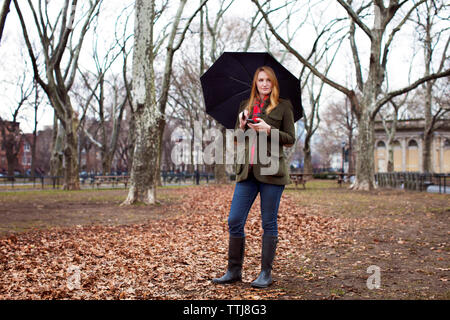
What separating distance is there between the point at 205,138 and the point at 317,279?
33.4 metres

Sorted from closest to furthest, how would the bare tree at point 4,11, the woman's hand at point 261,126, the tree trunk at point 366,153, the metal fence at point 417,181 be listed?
the woman's hand at point 261,126
the bare tree at point 4,11
the metal fence at point 417,181
the tree trunk at point 366,153

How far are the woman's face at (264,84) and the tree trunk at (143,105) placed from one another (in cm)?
943

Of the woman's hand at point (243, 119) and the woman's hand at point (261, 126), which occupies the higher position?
the woman's hand at point (243, 119)

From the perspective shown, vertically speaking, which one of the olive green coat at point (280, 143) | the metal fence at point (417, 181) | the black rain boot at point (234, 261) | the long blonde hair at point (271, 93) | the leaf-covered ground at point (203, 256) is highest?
the long blonde hair at point (271, 93)

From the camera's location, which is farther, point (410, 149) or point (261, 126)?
point (410, 149)

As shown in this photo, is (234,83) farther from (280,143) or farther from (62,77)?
(62,77)

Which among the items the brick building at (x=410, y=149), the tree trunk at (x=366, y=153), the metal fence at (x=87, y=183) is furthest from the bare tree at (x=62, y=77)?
the brick building at (x=410, y=149)

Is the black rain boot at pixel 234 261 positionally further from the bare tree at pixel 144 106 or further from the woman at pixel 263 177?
the bare tree at pixel 144 106

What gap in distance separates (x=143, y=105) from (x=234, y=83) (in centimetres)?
904

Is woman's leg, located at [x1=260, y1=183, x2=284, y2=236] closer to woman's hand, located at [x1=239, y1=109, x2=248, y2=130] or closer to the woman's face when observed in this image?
woman's hand, located at [x1=239, y1=109, x2=248, y2=130]

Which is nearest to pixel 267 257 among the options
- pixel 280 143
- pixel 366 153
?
pixel 280 143

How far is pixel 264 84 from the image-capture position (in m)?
4.19

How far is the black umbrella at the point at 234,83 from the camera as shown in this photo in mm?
4395

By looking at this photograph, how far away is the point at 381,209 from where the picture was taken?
1243 centimetres
